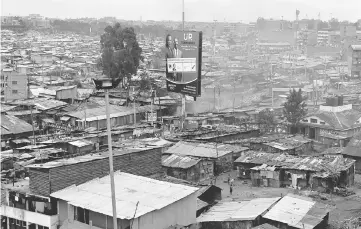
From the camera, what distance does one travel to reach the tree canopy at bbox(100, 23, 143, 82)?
2684 centimetres

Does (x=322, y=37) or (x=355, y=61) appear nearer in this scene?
(x=355, y=61)

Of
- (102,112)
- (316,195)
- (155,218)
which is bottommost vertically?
(316,195)

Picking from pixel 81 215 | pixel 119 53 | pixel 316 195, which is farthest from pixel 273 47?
pixel 81 215

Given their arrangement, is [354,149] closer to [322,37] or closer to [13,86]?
[13,86]

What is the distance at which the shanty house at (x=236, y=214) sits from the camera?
1010 centimetres

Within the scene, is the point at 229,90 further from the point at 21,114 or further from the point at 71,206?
the point at 71,206

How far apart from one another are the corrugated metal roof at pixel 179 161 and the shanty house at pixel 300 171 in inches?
55.0

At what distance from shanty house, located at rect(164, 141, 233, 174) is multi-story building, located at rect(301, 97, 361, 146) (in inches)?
212

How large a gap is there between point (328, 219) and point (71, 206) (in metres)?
5.26

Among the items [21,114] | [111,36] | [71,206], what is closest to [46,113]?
[21,114]

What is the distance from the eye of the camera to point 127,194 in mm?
9836

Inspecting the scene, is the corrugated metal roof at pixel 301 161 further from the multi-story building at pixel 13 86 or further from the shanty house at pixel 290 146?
the multi-story building at pixel 13 86

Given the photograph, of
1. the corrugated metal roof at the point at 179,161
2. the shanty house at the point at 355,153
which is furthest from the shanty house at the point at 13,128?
the shanty house at the point at 355,153

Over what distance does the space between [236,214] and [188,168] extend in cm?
415
